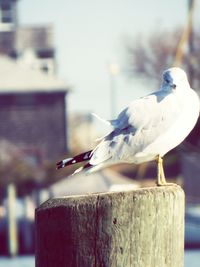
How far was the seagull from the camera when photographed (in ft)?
15.2

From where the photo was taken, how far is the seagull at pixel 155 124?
4.63m

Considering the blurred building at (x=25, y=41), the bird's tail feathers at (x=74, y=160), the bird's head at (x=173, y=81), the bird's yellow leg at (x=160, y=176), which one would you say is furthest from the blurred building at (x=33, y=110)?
the bird's tail feathers at (x=74, y=160)

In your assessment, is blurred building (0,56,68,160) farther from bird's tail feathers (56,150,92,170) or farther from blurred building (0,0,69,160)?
bird's tail feathers (56,150,92,170)

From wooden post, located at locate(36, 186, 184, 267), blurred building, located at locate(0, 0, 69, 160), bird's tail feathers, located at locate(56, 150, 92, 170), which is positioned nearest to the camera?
wooden post, located at locate(36, 186, 184, 267)

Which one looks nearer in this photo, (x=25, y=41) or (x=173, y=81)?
(x=173, y=81)

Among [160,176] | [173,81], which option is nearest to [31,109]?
[173,81]

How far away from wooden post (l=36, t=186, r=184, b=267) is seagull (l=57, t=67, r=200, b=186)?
104 cm

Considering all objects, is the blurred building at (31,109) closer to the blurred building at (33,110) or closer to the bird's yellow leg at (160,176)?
the blurred building at (33,110)

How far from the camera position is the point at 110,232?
136 inches

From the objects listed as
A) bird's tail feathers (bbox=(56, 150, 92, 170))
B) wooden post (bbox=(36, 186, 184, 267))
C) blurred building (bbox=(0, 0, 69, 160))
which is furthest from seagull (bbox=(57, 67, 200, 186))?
blurred building (bbox=(0, 0, 69, 160))

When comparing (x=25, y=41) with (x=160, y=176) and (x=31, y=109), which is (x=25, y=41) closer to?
(x=31, y=109)

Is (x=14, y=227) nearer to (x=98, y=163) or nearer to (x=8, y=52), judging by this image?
(x=8, y=52)

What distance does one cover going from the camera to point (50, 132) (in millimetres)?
43469

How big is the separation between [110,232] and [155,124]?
1496 millimetres
